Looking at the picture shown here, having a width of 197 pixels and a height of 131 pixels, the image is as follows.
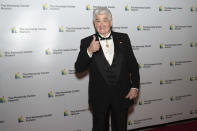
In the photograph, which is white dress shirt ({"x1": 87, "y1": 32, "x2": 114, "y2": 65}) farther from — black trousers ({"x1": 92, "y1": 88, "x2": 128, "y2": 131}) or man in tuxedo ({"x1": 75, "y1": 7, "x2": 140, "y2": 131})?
black trousers ({"x1": 92, "y1": 88, "x2": 128, "y2": 131})

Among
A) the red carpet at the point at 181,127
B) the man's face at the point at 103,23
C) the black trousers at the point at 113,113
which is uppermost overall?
the man's face at the point at 103,23

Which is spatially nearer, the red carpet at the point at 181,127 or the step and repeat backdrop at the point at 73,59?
the step and repeat backdrop at the point at 73,59

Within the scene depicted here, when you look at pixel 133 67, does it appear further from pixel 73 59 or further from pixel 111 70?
pixel 73 59

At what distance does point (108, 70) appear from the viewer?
207 cm

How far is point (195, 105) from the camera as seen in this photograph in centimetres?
375

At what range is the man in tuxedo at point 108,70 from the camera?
2074 mm

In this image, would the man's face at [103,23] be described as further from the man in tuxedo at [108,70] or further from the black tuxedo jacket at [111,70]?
the black tuxedo jacket at [111,70]

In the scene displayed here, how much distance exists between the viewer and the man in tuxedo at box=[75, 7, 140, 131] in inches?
81.7

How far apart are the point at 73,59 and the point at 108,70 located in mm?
1037

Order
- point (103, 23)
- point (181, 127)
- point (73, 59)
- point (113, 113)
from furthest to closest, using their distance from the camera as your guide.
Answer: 1. point (181, 127)
2. point (73, 59)
3. point (113, 113)
4. point (103, 23)

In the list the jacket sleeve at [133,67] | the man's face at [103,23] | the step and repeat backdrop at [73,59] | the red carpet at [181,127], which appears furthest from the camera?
the red carpet at [181,127]

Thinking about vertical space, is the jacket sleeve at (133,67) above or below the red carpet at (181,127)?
above

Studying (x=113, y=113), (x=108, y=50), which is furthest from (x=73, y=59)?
(x=113, y=113)

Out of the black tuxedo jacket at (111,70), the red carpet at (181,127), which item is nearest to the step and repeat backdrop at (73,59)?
the red carpet at (181,127)
